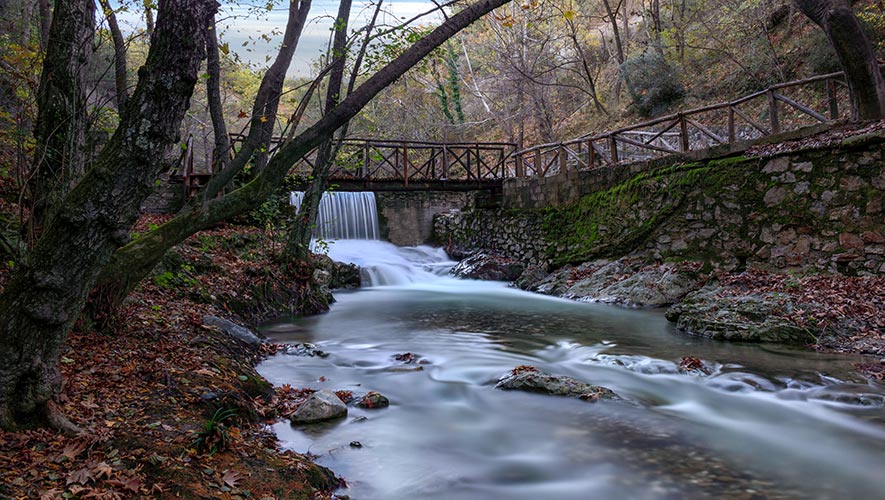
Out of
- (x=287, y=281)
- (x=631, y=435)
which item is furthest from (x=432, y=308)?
(x=631, y=435)

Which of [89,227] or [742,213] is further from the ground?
[89,227]

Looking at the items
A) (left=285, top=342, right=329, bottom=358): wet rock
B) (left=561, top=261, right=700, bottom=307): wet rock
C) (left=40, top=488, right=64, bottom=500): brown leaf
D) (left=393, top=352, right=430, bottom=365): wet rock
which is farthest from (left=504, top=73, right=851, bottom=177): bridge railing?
(left=40, top=488, right=64, bottom=500): brown leaf

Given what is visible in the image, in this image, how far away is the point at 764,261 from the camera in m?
8.75

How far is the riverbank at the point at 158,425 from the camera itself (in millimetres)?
2320

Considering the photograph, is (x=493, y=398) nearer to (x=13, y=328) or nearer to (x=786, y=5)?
(x=13, y=328)

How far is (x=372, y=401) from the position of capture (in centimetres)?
479

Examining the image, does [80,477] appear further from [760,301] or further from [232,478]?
[760,301]

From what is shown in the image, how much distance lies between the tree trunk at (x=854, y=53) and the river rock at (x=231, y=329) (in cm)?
900

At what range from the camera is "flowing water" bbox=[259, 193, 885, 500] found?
341 cm

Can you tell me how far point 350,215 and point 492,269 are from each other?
671 centimetres

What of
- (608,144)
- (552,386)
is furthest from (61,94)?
(608,144)

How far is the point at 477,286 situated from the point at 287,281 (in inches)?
229

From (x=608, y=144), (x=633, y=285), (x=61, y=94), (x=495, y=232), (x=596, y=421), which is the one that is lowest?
(x=596, y=421)

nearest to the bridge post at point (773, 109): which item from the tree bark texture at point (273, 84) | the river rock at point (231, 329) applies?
the tree bark texture at point (273, 84)
